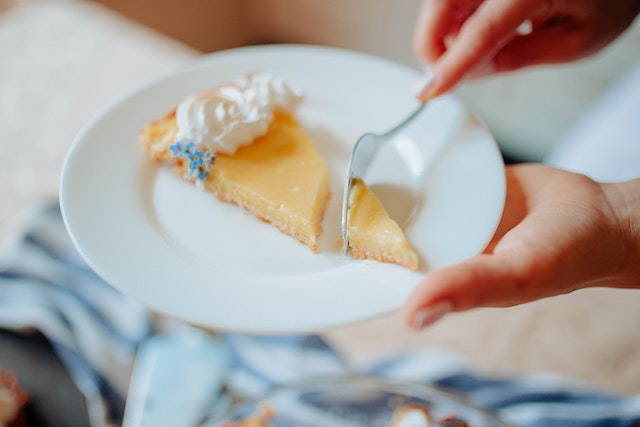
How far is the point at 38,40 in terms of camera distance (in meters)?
1.30

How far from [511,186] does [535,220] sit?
142mm

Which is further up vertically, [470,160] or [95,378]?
[470,160]

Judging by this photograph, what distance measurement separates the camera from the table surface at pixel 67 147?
871 mm

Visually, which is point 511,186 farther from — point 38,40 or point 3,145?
point 38,40

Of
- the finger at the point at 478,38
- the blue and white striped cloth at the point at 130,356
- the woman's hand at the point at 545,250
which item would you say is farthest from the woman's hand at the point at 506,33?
the blue and white striped cloth at the point at 130,356

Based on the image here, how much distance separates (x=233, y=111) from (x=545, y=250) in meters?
0.44

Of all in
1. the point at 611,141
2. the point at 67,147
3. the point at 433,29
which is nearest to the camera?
the point at 433,29

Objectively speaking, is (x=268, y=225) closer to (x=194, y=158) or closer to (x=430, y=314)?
(x=194, y=158)

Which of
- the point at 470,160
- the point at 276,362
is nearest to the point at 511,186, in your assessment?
the point at 470,160

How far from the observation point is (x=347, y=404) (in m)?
0.79

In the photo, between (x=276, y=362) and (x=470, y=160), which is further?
(x=276, y=362)

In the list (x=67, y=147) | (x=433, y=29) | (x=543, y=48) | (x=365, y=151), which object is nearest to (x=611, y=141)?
(x=543, y=48)

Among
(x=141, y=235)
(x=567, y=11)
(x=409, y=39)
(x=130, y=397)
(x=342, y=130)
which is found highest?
(x=409, y=39)

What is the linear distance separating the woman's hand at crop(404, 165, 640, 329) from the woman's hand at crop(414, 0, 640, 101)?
0.16 m
